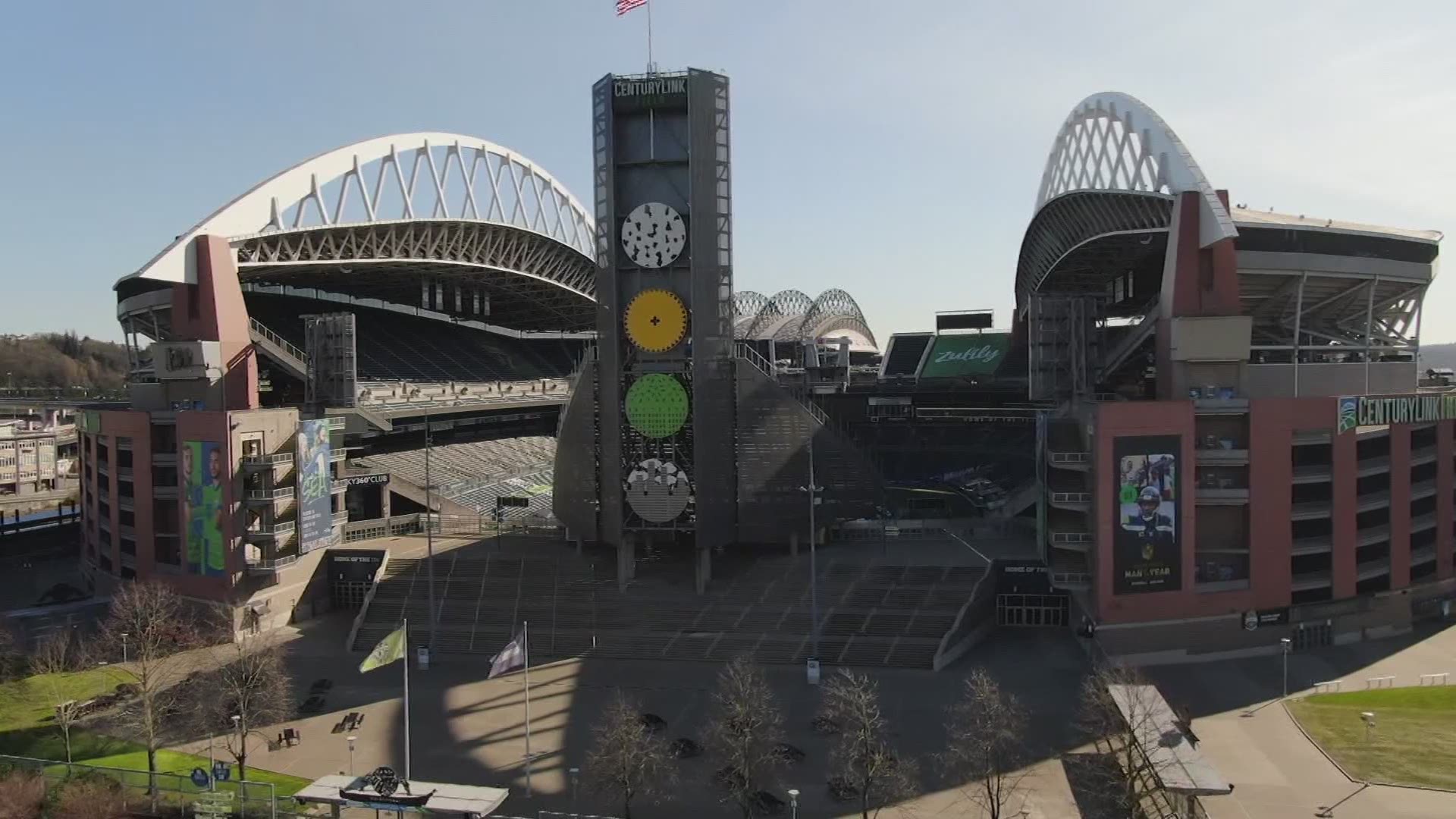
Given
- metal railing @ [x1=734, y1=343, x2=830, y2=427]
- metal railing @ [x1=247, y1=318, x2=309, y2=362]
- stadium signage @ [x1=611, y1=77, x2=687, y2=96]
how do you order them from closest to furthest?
stadium signage @ [x1=611, y1=77, x2=687, y2=96] < metal railing @ [x1=734, y1=343, x2=830, y2=427] < metal railing @ [x1=247, y1=318, x2=309, y2=362]

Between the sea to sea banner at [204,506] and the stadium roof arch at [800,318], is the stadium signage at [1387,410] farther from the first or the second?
the stadium roof arch at [800,318]

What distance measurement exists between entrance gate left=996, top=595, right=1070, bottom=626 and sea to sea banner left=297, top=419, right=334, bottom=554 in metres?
Result: 38.4

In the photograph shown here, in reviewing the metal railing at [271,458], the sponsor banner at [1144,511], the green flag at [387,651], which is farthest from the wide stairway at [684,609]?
the green flag at [387,651]

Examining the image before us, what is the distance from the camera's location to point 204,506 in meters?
49.8

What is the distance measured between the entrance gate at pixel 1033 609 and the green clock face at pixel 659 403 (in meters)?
19.7

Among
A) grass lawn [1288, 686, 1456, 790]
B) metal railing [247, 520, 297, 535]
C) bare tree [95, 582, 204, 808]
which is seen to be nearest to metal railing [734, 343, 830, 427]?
grass lawn [1288, 686, 1456, 790]

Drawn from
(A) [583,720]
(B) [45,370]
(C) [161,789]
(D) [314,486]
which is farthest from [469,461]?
(B) [45,370]

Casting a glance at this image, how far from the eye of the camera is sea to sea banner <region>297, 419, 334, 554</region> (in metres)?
52.2

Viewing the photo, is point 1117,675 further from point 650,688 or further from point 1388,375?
point 1388,375

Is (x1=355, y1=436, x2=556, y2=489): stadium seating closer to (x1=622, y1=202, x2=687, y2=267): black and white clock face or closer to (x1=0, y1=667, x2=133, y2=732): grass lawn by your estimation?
(x1=622, y1=202, x2=687, y2=267): black and white clock face

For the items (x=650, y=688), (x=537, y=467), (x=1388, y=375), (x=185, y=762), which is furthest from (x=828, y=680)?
(x=537, y=467)

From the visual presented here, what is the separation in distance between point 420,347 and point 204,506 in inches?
1843

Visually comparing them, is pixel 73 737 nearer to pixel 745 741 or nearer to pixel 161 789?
pixel 161 789

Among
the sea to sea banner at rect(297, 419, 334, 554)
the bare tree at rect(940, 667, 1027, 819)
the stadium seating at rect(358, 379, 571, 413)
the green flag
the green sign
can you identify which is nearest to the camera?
the bare tree at rect(940, 667, 1027, 819)
